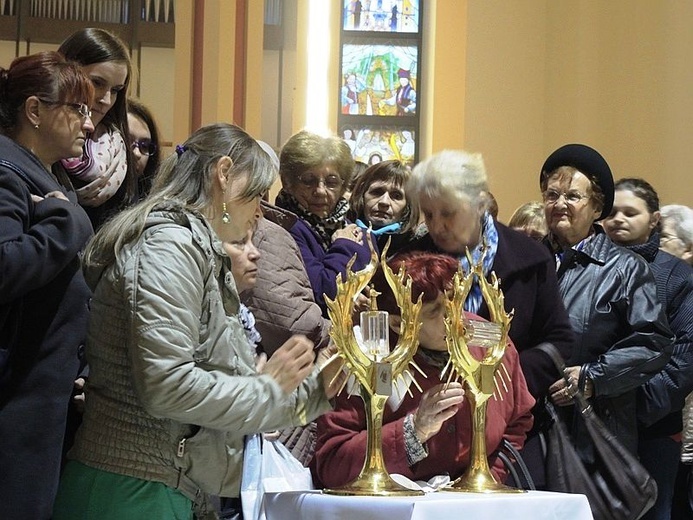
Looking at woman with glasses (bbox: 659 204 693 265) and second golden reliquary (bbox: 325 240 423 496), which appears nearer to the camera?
second golden reliquary (bbox: 325 240 423 496)

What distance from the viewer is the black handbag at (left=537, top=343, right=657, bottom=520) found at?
346 cm

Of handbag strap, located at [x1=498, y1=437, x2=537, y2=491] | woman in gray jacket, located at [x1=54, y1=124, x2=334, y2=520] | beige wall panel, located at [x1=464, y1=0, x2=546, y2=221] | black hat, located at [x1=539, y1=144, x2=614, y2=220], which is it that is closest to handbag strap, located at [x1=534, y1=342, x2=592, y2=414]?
handbag strap, located at [x1=498, y1=437, x2=537, y2=491]

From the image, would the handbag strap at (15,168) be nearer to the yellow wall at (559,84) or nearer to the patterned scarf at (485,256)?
the patterned scarf at (485,256)

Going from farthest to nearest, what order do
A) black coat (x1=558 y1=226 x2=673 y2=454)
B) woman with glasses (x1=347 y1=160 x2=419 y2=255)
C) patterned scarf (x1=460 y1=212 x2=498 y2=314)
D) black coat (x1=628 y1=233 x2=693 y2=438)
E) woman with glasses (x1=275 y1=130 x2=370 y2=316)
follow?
woman with glasses (x1=347 y1=160 x2=419 y2=255)
black coat (x1=628 y1=233 x2=693 y2=438)
black coat (x1=558 y1=226 x2=673 y2=454)
woman with glasses (x1=275 y1=130 x2=370 y2=316)
patterned scarf (x1=460 y1=212 x2=498 y2=314)

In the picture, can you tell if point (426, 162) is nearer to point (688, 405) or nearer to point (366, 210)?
point (366, 210)

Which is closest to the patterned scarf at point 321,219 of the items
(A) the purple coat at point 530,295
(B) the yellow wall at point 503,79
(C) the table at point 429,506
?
(A) the purple coat at point 530,295

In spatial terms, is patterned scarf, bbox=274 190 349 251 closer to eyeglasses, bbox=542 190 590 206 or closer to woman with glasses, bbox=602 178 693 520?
eyeglasses, bbox=542 190 590 206

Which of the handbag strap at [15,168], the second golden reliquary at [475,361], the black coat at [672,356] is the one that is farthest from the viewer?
the black coat at [672,356]

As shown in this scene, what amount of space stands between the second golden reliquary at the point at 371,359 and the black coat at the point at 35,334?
59 centimetres

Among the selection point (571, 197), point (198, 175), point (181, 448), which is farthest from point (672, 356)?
point (181, 448)

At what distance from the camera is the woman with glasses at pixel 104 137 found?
11.3 ft

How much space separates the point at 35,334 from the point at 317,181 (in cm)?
160

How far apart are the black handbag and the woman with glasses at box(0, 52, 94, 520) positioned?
1.49m

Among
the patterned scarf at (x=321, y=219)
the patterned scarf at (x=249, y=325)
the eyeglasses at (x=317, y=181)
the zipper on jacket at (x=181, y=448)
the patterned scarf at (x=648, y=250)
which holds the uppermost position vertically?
the eyeglasses at (x=317, y=181)
